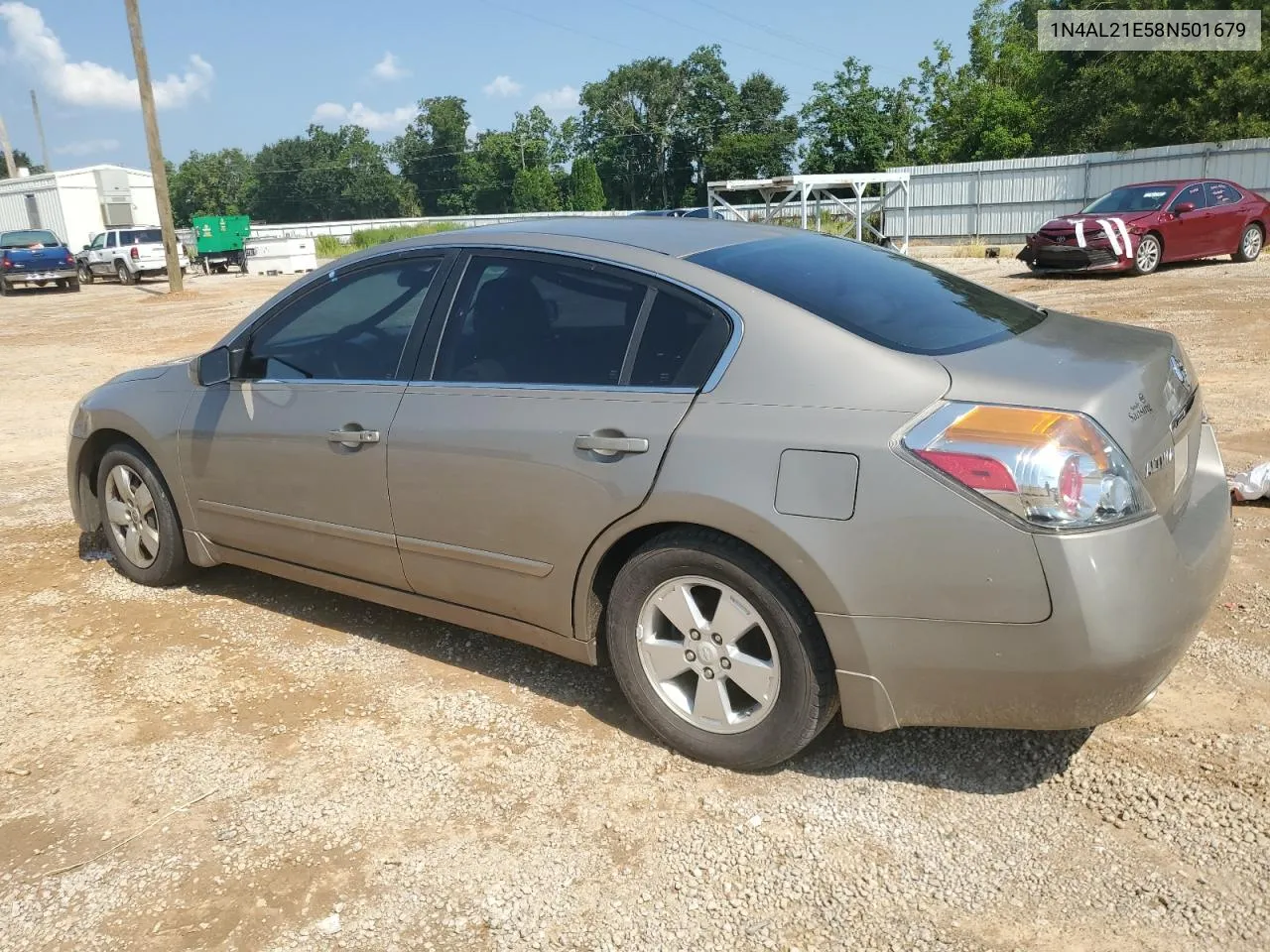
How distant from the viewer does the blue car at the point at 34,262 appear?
95.3ft

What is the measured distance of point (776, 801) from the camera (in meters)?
2.90

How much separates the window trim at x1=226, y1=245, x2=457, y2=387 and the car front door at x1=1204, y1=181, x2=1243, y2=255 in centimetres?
1696

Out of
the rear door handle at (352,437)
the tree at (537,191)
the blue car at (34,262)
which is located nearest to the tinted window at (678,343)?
the rear door handle at (352,437)

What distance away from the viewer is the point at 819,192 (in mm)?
29938

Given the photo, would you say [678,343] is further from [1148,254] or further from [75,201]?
[75,201]

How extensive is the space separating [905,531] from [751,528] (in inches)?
16.0

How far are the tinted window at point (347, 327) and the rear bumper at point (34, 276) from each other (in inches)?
1178

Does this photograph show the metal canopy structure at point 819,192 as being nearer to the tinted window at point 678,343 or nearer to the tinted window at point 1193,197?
the tinted window at point 1193,197

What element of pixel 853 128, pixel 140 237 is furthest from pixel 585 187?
pixel 140 237

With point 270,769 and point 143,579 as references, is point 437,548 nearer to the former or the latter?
point 270,769

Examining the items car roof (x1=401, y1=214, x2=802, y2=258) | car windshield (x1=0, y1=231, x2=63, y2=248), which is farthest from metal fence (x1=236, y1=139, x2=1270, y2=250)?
car roof (x1=401, y1=214, x2=802, y2=258)

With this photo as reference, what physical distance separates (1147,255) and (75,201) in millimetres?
43265

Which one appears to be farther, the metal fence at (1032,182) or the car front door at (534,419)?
the metal fence at (1032,182)

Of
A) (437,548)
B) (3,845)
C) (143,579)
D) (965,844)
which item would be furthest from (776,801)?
(143,579)
